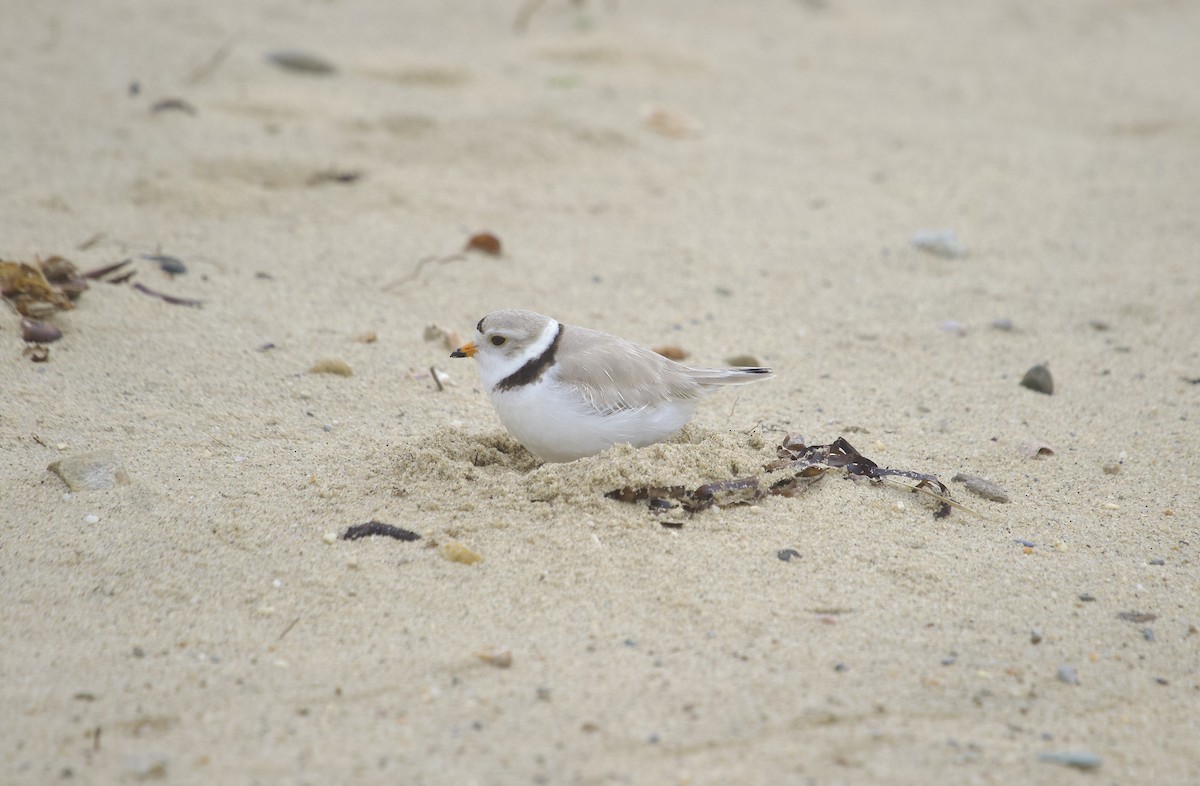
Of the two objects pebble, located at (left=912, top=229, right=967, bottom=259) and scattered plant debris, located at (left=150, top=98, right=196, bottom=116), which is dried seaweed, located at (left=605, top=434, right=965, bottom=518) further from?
scattered plant debris, located at (left=150, top=98, right=196, bottom=116)

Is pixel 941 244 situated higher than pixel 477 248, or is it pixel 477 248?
pixel 941 244

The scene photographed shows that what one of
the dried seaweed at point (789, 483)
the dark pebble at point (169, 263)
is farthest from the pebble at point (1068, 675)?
the dark pebble at point (169, 263)

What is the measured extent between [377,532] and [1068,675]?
1845 mm

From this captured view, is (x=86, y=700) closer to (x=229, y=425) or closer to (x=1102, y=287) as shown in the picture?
(x=229, y=425)

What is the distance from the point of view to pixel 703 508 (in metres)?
3.43

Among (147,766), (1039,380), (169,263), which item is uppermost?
(1039,380)

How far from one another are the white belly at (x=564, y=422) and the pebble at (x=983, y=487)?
3.29ft

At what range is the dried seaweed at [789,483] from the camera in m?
3.45

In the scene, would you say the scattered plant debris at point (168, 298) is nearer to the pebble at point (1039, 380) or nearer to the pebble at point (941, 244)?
the pebble at point (1039, 380)

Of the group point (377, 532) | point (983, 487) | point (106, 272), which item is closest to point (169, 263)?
point (106, 272)

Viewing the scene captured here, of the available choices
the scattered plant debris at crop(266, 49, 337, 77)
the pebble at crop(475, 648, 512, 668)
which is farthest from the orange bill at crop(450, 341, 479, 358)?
the scattered plant debris at crop(266, 49, 337, 77)

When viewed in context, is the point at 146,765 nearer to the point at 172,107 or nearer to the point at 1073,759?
the point at 1073,759

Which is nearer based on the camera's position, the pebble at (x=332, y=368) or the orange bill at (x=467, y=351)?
the orange bill at (x=467, y=351)

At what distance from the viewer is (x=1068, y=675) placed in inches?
110
